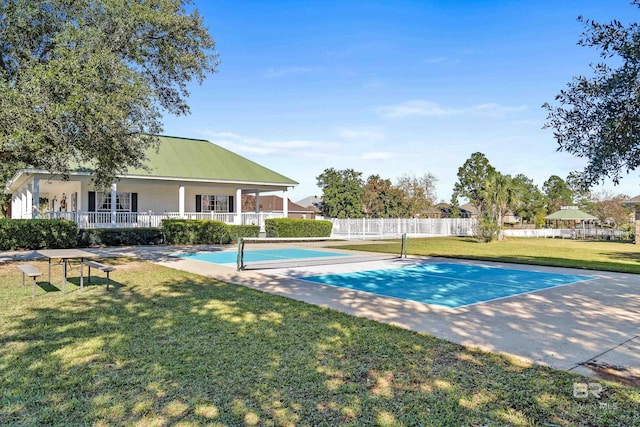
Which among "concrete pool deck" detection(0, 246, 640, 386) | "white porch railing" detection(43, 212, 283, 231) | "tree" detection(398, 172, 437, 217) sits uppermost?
"tree" detection(398, 172, 437, 217)

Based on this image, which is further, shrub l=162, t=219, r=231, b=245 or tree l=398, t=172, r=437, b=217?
tree l=398, t=172, r=437, b=217

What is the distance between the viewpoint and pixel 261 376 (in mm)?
4434

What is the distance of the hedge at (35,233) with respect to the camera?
1822 cm

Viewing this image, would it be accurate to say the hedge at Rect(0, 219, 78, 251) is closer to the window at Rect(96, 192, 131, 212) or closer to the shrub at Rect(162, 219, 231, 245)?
the shrub at Rect(162, 219, 231, 245)

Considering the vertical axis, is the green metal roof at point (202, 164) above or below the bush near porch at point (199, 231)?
above

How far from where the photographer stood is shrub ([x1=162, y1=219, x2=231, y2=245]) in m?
23.6

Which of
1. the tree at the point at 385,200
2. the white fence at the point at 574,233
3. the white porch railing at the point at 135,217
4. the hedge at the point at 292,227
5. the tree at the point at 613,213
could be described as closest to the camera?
the white porch railing at the point at 135,217

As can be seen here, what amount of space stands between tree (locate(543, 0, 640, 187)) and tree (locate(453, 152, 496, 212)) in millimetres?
59526

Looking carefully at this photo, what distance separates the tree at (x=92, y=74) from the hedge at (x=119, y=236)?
22.3ft

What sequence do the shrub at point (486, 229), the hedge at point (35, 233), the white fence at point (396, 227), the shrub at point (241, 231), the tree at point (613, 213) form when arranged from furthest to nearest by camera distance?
the tree at point (613, 213), the white fence at point (396, 227), the shrub at point (486, 229), the shrub at point (241, 231), the hedge at point (35, 233)

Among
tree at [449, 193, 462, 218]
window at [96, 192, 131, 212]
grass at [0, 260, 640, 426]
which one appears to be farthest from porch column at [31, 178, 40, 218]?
tree at [449, 193, 462, 218]

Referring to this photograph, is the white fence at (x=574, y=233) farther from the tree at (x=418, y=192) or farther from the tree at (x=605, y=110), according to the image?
the tree at (x=605, y=110)

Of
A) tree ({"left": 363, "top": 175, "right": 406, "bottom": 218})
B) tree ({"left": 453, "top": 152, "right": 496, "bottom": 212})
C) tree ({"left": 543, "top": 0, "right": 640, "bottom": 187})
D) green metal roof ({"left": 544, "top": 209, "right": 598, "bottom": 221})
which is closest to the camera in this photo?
tree ({"left": 543, "top": 0, "right": 640, "bottom": 187})

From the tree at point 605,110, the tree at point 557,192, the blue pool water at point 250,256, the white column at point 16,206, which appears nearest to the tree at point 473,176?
the tree at point 557,192
